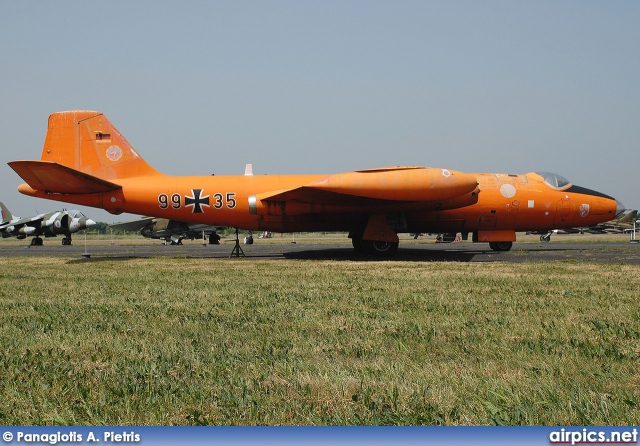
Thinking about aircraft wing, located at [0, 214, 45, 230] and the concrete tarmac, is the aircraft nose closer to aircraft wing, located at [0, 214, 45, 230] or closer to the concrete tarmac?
the concrete tarmac

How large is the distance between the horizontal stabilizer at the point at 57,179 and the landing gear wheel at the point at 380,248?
8677 mm

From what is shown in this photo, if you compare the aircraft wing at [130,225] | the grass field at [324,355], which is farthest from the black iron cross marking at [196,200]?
the aircraft wing at [130,225]

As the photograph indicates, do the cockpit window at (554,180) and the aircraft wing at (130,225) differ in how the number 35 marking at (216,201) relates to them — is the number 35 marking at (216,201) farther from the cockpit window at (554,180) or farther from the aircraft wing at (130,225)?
the aircraft wing at (130,225)

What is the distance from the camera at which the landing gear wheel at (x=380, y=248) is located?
1959 cm

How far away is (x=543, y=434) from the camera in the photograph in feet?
9.68

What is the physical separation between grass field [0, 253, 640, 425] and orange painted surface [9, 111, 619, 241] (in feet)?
26.3

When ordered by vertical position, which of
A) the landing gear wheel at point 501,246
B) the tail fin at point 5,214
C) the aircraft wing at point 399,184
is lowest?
the landing gear wheel at point 501,246

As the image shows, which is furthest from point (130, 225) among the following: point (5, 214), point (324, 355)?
point (324, 355)

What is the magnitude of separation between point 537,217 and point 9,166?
688 inches

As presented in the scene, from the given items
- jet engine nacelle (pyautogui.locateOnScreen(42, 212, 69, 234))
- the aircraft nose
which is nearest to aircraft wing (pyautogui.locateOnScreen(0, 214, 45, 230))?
jet engine nacelle (pyautogui.locateOnScreen(42, 212, 69, 234))

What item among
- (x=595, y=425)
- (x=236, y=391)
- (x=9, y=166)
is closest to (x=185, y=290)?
(x=236, y=391)

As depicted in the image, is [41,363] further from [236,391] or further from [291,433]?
[291,433]

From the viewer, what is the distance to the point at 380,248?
19688mm

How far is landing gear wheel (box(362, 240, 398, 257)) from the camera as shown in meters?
19.6
